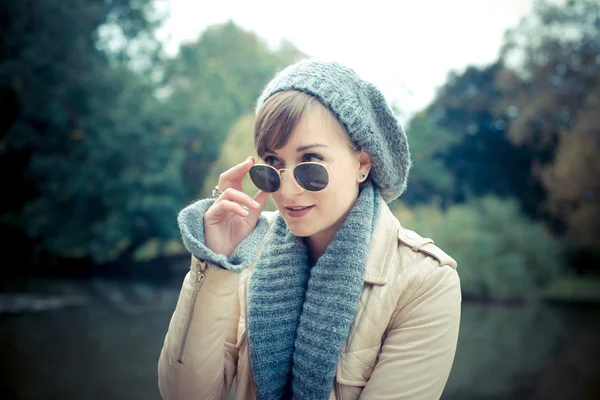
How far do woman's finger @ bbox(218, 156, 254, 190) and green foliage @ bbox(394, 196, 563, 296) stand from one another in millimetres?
8403

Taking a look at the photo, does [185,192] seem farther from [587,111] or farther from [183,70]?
[587,111]

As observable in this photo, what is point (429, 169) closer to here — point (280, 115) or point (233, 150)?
point (233, 150)

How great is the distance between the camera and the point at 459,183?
12.9 meters

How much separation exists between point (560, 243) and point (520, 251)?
1844 millimetres

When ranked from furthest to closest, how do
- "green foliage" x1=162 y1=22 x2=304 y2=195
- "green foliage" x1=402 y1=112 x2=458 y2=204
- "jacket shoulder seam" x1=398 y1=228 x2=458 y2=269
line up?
"green foliage" x1=162 y1=22 x2=304 y2=195 < "green foliage" x1=402 y1=112 x2=458 y2=204 < "jacket shoulder seam" x1=398 y1=228 x2=458 y2=269

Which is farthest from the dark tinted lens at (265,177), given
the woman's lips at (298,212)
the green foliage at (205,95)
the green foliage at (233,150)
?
the green foliage at (205,95)

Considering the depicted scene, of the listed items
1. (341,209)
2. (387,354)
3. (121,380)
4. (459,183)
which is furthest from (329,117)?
(459,183)

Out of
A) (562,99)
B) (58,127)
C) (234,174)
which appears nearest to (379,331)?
(234,174)

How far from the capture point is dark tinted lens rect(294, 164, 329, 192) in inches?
64.7

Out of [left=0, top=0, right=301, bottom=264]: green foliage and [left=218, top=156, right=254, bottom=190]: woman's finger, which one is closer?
[left=218, top=156, right=254, bottom=190]: woman's finger

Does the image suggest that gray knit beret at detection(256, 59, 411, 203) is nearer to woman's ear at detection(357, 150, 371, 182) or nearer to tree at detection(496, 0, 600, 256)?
woman's ear at detection(357, 150, 371, 182)

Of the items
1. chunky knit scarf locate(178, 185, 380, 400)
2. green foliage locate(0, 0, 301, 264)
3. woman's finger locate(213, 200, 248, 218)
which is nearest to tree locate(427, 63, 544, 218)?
green foliage locate(0, 0, 301, 264)

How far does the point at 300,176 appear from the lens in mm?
1661

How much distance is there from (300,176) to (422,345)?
621 mm
